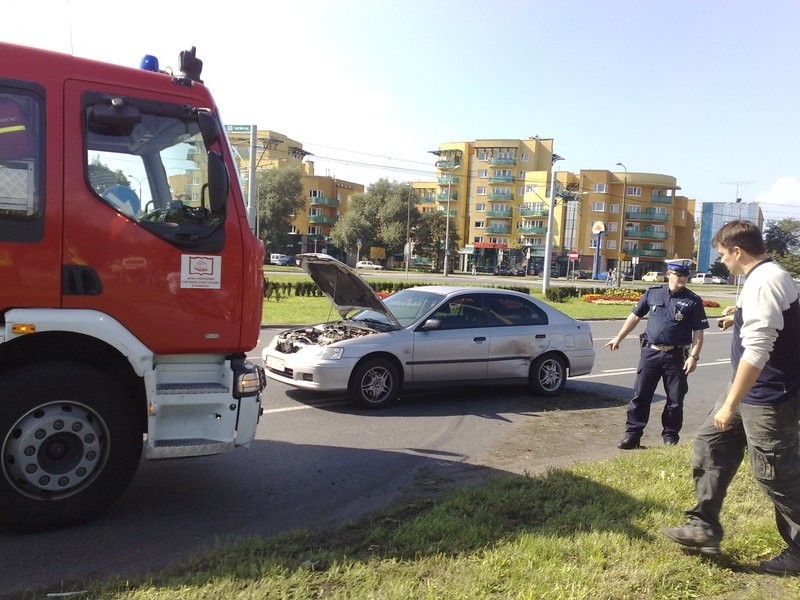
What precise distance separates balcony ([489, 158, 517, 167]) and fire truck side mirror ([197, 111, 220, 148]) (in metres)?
90.4

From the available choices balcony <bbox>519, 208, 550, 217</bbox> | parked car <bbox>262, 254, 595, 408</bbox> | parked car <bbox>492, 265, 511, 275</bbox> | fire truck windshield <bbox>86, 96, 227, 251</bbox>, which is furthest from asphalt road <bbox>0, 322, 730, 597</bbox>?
balcony <bbox>519, 208, 550, 217</bbox>

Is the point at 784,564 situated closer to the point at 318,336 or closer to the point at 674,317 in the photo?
the point at 674,317

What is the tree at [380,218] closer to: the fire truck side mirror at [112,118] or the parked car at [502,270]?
the parked car at [502,270]

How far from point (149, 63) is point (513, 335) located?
5715mm

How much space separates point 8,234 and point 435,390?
608 cm

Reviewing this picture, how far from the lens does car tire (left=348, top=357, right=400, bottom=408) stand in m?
7.64

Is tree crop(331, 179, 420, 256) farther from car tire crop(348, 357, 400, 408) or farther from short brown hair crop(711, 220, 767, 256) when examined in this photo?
short brown hair crop(711, 220, 767, 256)

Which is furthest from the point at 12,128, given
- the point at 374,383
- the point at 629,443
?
the point at 629,443

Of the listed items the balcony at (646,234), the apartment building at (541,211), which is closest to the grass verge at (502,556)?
the apartment building at (541,211)

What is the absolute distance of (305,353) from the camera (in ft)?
25.0

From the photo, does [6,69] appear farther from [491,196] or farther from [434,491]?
[491,196]

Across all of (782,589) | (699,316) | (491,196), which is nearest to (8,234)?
(782,589)

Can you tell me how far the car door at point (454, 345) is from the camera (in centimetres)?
803

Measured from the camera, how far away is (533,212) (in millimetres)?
90062
